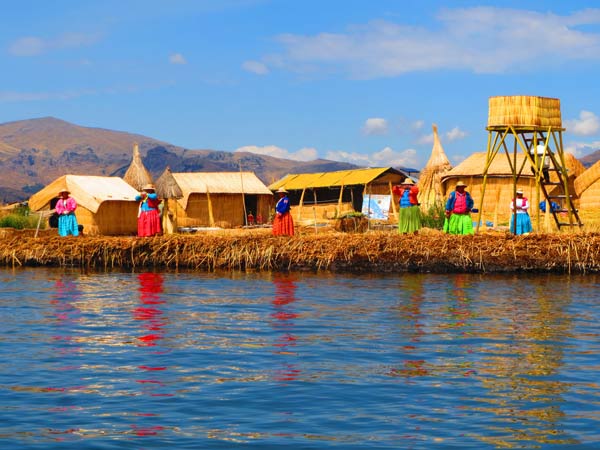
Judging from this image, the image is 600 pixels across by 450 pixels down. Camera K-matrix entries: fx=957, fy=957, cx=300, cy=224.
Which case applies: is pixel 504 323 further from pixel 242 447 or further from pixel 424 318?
pixel 242 447

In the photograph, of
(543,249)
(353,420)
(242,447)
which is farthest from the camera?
(543,249)

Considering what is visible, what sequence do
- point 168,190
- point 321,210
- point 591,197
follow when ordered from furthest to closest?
point 321,210, point 591,197, point 168,190

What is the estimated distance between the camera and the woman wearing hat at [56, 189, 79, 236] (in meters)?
22.2

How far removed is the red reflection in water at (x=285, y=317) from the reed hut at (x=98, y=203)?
12634 millimetres

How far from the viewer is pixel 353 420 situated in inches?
287

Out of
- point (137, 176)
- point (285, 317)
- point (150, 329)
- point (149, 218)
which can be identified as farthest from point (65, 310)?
point (137, 176)

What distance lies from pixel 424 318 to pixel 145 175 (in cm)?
2373

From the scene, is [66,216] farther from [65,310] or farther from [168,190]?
[65,310]

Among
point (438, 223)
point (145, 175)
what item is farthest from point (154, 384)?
point (145, 175)

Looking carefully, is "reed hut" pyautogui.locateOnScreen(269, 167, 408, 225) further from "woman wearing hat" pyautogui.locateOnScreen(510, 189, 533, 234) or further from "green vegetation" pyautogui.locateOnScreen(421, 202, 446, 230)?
"woman wearing hat" pyautogui.locateOnScreen(510, 189, 533, 234)

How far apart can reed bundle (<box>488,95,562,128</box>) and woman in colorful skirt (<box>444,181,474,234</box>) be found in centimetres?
201

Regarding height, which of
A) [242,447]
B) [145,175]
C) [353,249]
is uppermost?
[145,175]

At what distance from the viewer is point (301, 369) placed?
909 cm

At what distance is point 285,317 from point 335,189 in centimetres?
2927
